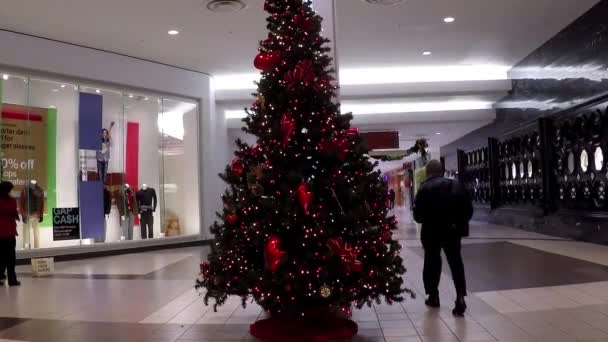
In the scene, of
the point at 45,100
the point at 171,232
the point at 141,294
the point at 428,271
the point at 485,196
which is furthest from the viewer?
the point at 485,196

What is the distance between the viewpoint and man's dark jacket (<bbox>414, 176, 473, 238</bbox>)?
4414 millimetres

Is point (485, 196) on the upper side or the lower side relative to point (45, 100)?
lower

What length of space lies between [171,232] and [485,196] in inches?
363

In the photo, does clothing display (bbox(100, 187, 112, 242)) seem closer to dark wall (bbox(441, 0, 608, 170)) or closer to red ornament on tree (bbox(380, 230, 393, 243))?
red ornament on tree (bbox(380, 230, 393, 243))

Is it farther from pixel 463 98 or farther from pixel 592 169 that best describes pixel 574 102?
pixel 463 98

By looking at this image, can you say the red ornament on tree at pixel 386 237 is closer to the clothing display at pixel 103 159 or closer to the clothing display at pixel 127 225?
the clothing display at pixel 103 159

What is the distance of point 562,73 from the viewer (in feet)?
33.0

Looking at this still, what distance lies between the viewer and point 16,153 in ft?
30.8

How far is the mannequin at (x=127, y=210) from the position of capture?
1113 cm

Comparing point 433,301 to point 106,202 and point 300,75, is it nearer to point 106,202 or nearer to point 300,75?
point 300,75

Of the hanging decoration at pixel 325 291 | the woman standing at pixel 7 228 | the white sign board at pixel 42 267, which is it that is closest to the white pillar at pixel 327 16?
the hanging decoration at pixel 325 291

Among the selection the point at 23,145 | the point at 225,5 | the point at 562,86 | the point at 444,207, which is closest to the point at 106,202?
the point at 23,145

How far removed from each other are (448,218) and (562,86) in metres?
7.09

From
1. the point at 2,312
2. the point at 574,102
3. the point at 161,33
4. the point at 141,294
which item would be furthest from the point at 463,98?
the point at 2,312
